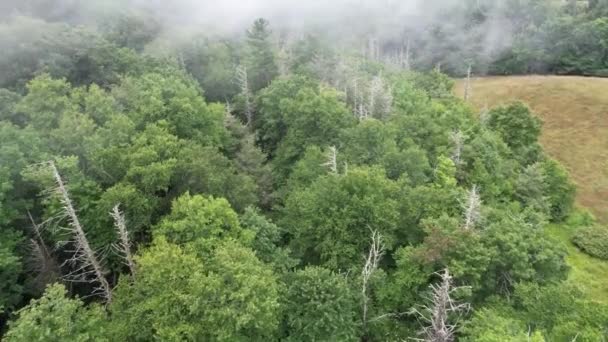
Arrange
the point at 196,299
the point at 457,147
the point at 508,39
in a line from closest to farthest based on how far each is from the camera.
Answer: the point at 196,299 < the point at 457,147 < the point at 508,39

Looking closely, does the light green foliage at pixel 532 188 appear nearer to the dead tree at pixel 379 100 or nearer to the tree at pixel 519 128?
the tree at pixel 519 128

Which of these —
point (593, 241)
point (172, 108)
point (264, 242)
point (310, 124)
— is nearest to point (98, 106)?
point (172, 108)

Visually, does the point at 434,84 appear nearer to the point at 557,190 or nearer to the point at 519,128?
the point at 519,128

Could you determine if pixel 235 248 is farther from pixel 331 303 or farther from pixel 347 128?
pixel 347 128

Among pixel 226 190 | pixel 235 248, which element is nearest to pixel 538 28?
pixel 226 190

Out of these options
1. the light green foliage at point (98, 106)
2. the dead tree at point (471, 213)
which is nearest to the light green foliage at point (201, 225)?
the dead tree at point (471, 213)

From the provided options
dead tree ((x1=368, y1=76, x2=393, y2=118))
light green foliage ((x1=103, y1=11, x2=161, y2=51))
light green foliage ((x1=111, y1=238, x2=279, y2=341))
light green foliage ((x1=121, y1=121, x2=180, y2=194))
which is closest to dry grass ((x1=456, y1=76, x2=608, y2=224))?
dead tree ((x1=368, y1=76, x2=393, y2=118))

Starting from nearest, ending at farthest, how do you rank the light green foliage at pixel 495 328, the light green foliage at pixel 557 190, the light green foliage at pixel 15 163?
1. the light green foliage at pixel 495 328
2. the light green foliage at pixel 15 163
3. the light green foliage at pixel 557 190
